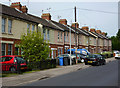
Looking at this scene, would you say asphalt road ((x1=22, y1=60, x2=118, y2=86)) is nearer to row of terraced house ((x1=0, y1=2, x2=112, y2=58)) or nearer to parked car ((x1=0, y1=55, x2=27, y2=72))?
parked car ((x1=0, y1=55, x2=27, y2=72))

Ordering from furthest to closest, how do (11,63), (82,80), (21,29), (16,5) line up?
1. (16,5)
2. (21,29)
3. (11,63)
4. (82,80)

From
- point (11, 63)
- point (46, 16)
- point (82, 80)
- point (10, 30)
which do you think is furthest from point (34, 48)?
point (46, 16)

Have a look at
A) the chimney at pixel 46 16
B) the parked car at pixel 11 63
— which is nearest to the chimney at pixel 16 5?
the chimney at pixel 46 16

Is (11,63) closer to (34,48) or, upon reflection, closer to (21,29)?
(34,48)

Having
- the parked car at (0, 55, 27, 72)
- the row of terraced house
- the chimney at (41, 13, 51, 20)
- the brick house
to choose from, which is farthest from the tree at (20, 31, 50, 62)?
the chimney at (41, 13, 51, 20)

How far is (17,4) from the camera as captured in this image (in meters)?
25.8

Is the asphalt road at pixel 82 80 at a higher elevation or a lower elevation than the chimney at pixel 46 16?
lower

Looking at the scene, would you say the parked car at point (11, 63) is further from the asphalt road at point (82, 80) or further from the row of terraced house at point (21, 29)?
the row of terraced house at point (21, 29)

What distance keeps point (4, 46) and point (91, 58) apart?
37.4 ft

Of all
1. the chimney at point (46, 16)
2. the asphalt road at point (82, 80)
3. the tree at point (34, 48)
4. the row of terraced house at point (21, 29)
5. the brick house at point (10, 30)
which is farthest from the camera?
the chimney at point (46, 16)

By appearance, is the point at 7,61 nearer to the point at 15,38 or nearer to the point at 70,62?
the point at 15,38

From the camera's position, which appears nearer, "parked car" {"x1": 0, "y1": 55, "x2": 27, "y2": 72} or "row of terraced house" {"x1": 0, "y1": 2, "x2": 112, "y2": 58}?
"parked car" {"x1": 0, "y1": 55, "x2": 27, "y2": 72}

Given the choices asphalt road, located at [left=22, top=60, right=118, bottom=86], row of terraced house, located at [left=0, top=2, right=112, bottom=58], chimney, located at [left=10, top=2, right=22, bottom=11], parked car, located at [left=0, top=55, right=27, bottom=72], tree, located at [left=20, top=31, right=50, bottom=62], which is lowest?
asphalt road, located at [left=22, top=60, right=118, bottom=86]

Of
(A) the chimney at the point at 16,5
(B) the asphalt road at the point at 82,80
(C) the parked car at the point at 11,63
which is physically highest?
(A) the chimney at the point at 16,5
